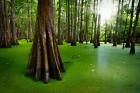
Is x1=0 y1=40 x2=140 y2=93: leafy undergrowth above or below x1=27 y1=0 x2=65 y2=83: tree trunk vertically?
below

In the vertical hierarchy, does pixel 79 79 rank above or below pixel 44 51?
below

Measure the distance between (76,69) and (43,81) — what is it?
2031 millimetres

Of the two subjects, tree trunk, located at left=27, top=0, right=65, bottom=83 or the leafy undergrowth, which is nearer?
the leafy undergrowth

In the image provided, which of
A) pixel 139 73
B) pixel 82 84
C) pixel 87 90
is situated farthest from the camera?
pixel 139 73

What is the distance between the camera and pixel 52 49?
8.66 metres

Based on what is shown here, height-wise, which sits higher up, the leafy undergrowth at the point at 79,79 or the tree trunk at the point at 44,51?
the tree trunk at the point at 44,51

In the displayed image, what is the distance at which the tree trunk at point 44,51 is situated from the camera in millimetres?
8406

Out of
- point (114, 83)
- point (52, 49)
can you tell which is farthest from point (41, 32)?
point (114, 83)

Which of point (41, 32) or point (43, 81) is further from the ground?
point (41, 32)

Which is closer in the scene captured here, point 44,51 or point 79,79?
point 44,51

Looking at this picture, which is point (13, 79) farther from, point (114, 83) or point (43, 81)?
point (114, 83)

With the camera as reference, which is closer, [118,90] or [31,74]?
[118,90]

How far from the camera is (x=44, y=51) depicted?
852 cm

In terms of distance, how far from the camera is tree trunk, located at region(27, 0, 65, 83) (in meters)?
8.41
